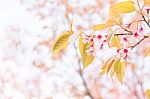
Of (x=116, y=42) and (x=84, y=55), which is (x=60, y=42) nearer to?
(x=84, y=55)

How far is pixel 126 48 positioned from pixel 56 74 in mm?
6150

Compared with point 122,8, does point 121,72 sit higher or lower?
lower

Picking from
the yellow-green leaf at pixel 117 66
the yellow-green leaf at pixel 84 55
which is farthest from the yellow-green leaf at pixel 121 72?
the yellow-green leaf at pixel 84 55

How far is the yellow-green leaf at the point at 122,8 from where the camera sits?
116 cm

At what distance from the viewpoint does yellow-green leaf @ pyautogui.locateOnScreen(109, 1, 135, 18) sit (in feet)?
3.79

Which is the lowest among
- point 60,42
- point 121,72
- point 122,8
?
point 121,72

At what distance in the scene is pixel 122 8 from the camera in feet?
3.82

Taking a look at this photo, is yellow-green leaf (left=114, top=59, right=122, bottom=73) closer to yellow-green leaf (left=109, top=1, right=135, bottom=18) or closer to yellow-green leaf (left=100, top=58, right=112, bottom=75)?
yellow-green leaf (left=100, top=58, right=112, bottom=75)

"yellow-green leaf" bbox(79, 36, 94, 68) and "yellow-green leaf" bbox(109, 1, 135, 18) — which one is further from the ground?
"yellow-green leaf" bbox(109, 1, 135, 18)

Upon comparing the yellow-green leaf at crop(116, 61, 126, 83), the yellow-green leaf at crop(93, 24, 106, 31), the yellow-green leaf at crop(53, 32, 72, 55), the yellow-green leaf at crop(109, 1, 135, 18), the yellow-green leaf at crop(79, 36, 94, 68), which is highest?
the yellow-green leaf at crop(109, 1, 135, 18)

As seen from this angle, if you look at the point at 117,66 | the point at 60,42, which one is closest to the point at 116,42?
the point at 117,66

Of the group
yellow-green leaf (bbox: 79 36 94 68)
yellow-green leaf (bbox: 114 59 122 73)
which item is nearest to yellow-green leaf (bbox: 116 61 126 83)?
yellow-green leaf (bbox: 114 59 122 73)

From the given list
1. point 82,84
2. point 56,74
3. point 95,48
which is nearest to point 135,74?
point 82,84

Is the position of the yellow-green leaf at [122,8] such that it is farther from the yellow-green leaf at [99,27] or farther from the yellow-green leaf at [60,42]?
the yellow-green leaf at [60,42]
